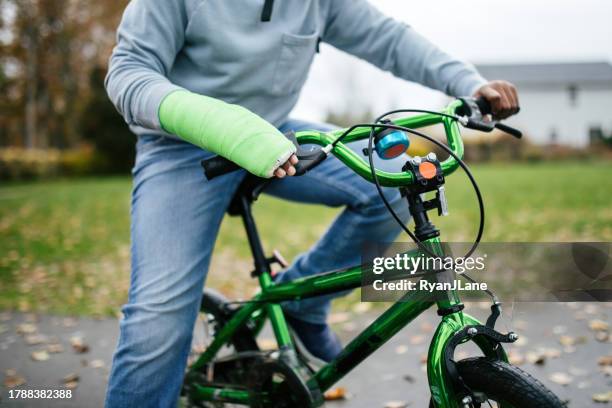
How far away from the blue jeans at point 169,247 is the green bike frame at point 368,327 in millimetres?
316

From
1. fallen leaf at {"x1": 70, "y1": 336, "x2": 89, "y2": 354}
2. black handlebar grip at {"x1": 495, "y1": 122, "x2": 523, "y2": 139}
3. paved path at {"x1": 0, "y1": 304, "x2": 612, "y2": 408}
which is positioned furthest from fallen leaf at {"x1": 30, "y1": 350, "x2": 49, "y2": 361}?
black handlebar grip at {"x1": 495, "y1": 122, "x2": 523, "y2": 139}

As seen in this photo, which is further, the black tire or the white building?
the white building

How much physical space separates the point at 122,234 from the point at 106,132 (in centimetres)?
1641

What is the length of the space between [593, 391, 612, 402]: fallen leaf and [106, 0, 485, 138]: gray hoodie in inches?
65.0

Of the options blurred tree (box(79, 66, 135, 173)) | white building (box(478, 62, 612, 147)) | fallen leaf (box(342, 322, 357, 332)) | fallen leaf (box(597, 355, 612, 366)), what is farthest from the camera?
white building (box(478, 62, 612, 147))

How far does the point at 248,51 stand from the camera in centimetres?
208

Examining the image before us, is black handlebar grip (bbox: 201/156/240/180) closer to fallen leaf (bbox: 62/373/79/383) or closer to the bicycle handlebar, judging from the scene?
the bicycle handlebar

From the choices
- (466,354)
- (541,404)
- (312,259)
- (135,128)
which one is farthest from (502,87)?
(466,354)

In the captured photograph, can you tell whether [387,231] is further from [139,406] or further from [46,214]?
[46,214]

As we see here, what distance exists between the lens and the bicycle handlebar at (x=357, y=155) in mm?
1605

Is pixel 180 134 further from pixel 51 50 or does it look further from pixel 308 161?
pixel 51 50

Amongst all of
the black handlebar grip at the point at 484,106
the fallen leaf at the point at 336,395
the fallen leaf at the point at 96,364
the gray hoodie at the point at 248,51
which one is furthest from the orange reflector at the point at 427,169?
the fallen leaf at the point at 96,364

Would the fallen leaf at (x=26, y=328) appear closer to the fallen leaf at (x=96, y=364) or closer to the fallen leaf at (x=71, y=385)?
the fallen leaf at (x=96, y=364)

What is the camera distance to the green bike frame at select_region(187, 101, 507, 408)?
1624 millimetres
